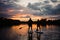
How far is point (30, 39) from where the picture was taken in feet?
37.7
